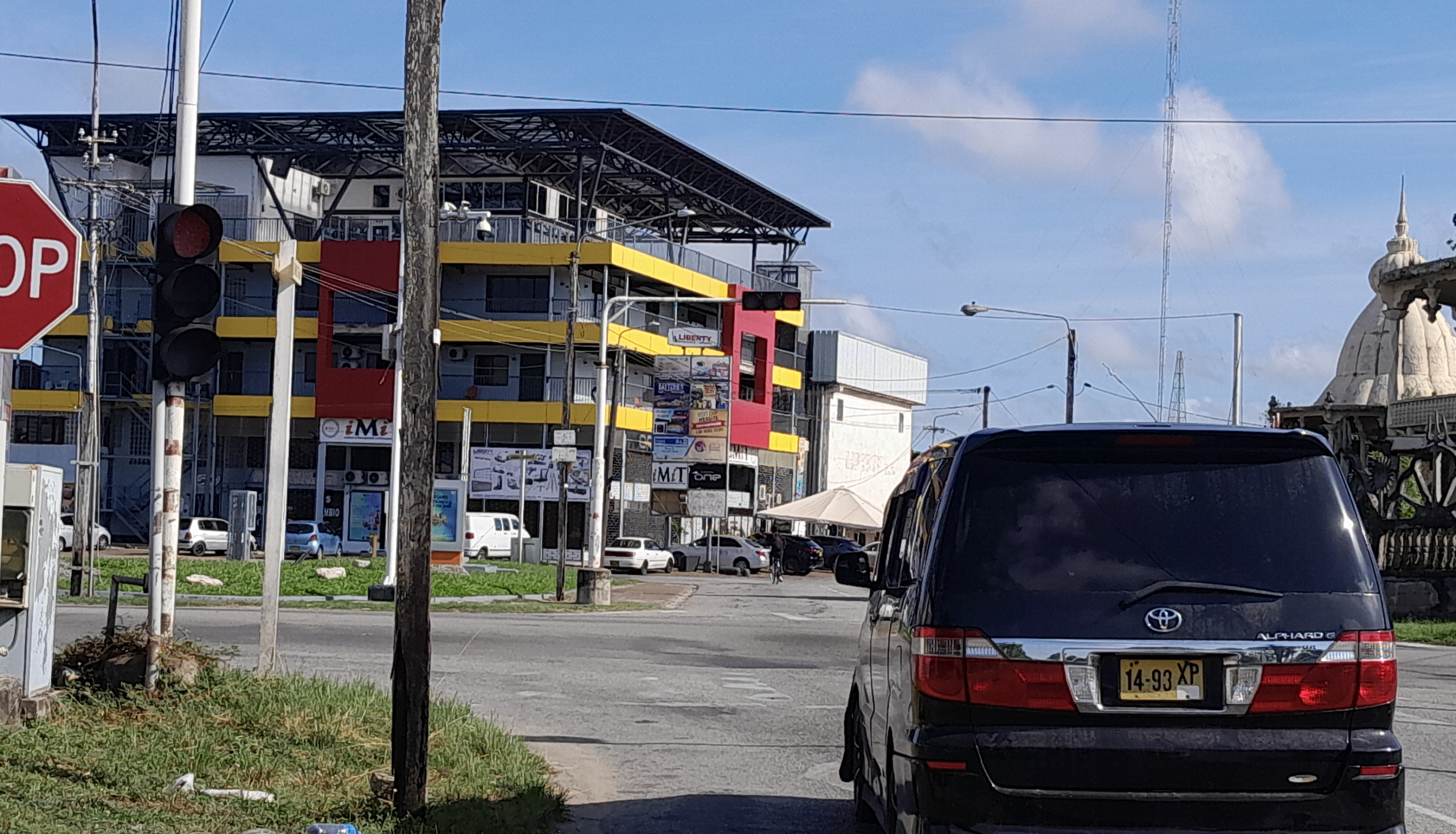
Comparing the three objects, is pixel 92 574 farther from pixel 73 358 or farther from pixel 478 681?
pixel 73 358

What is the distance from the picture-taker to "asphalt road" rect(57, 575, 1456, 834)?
946 centimetres

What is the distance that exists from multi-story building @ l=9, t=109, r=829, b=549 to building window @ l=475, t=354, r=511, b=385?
9 cm

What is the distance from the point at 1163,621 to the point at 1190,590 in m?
0.15

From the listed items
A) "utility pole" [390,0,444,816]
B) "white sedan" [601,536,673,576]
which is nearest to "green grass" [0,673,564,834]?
"utility pole" [390,0,444,816]

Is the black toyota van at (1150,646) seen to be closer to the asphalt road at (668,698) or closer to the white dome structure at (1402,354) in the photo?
the asphalt road at (668,698)

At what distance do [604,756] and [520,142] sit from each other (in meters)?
51.9

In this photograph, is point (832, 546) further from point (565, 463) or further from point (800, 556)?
point (565, 463)

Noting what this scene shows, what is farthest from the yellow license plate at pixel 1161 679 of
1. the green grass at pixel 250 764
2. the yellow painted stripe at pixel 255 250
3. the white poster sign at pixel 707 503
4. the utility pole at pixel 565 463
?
the yellow painted stripe at pixel 255 250

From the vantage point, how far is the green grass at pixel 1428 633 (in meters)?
25.1

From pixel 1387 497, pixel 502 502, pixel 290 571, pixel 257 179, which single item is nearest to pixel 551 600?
pixel 290 571

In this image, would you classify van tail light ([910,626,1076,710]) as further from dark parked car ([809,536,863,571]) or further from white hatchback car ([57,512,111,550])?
dark parked car ([809,536,863,571])

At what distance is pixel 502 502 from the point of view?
2505 inches

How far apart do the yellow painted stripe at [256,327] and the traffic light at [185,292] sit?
54795mm

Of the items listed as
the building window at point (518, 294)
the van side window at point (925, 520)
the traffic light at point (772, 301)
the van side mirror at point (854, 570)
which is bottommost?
the van side mirror at point (854, 570)
